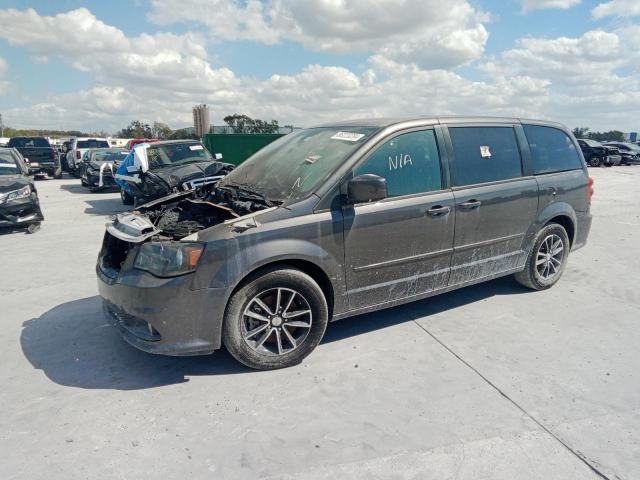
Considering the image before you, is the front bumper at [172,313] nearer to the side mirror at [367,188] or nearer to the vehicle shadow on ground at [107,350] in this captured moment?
the vehicle shadow on ground at [107,350]

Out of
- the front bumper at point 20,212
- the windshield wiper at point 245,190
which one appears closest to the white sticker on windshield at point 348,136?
the windshield wiper at point 245,190

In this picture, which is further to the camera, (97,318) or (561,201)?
(561,201)

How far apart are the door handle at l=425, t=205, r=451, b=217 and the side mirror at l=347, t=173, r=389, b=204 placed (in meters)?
0.67

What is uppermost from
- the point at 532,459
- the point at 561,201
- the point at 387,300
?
the point at 561,201

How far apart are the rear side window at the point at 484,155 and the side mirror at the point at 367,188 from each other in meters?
1.07

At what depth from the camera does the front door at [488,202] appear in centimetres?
420

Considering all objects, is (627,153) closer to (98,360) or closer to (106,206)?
(106,206)

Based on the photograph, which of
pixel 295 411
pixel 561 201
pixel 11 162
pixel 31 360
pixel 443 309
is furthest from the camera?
pixel 11 162

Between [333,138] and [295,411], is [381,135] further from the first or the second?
[295,411]

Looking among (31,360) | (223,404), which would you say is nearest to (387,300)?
(223,404)

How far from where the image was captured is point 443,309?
4617 mm

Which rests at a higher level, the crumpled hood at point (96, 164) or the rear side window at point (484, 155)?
the rear side window at point (484, 155)

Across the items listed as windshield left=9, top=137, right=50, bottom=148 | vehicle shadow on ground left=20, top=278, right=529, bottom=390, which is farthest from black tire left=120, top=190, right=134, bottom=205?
windshield left=9, top=137, right=50, bottom=148

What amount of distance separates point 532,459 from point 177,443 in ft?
6.54
